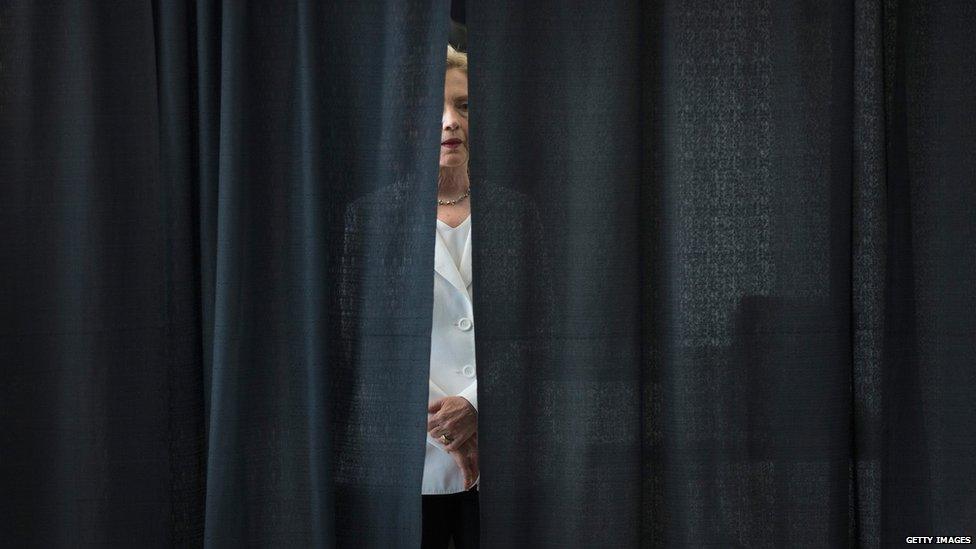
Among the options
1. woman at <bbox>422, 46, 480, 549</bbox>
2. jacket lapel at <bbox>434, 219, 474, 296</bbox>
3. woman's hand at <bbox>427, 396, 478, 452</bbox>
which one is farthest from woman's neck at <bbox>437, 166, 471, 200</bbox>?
woman's hand at <bbox>427, 396, 478, 452</bbox>

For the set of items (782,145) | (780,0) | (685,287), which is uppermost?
(780,0)

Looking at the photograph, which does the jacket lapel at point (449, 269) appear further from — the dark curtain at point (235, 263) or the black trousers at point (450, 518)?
the black trousers at point (450, 518)

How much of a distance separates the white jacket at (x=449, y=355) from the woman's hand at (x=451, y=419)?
1 cm

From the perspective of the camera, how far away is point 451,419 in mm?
1704

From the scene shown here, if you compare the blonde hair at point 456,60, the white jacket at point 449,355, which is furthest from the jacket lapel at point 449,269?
the blonde hair at point 456,60

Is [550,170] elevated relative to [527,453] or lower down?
elevated

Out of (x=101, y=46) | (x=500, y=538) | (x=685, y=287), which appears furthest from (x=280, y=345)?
(x=685, y=287)

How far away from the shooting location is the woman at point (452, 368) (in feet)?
5.62

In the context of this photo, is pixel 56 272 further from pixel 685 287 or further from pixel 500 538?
pixel 685 287

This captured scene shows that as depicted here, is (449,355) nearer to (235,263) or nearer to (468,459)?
(468,459)

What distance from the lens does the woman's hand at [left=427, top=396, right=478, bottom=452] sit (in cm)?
171

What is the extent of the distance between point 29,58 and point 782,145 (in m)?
1.46

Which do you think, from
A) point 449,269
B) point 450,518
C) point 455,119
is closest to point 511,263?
point 449,269

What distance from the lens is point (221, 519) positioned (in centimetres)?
163
